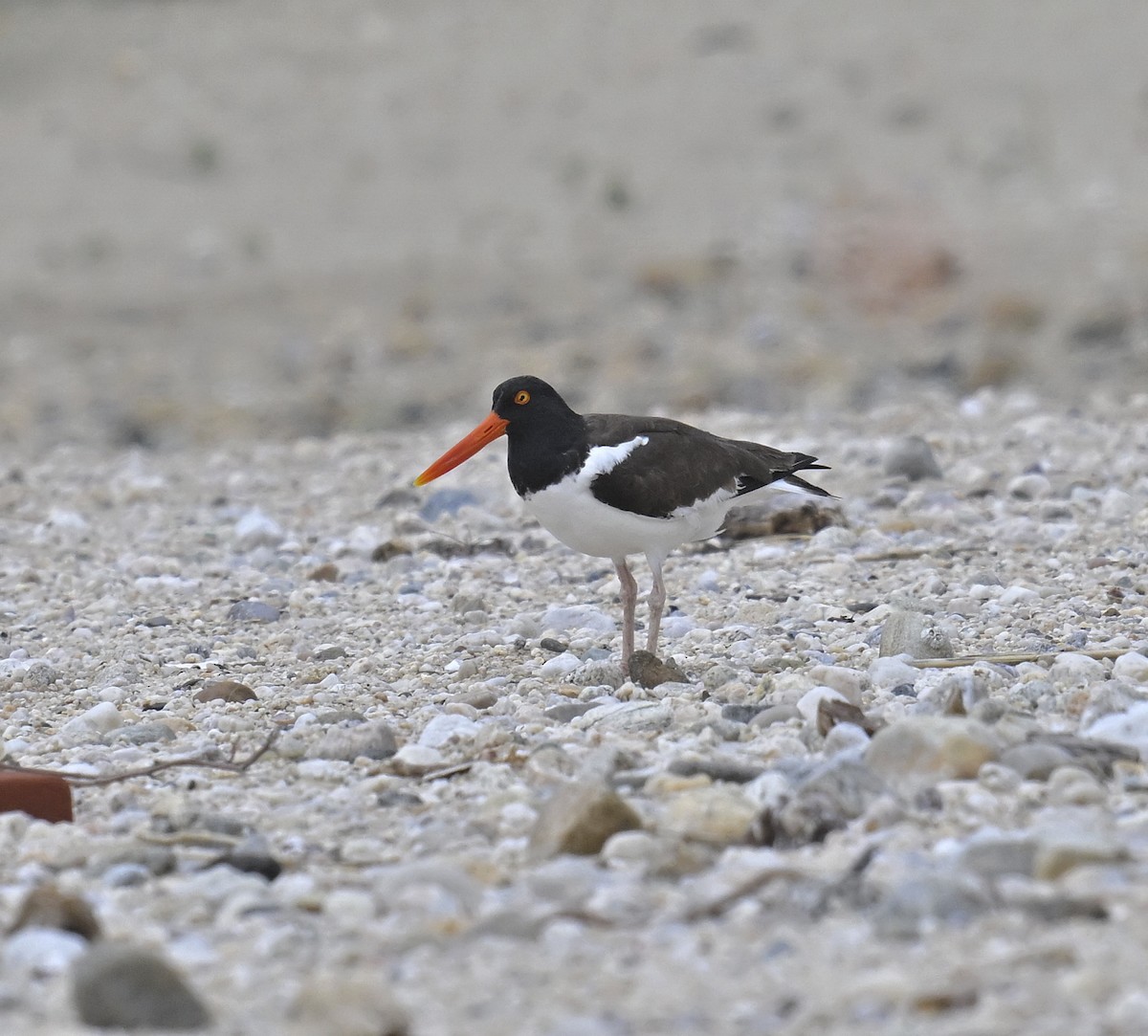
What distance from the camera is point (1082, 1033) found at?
266 centimetres

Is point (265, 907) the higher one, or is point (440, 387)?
point (440, 387)

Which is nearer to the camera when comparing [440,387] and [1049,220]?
[440,387]

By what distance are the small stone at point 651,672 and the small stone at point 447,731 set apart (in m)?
0.62

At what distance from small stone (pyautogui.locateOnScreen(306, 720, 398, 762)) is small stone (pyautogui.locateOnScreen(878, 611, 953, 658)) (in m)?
1.61

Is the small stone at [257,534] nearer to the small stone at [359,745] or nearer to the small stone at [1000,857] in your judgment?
the small stone at [359,745]

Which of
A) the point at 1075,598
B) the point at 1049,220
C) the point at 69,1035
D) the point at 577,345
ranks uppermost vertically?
the point at 1049,220

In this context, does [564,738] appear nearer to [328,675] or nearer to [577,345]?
[328,675]

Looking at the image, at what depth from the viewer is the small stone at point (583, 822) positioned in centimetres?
364

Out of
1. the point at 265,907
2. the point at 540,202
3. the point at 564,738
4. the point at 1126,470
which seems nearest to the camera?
the point at 265,907

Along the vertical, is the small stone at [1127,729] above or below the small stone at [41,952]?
above

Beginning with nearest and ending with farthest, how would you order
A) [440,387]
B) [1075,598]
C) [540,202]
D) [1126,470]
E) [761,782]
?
1. [761,782]
2. [1075,598]
3. [1126,470]
4. [440,387]
5. [540,202]

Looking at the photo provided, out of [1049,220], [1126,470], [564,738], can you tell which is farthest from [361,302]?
[564,738]

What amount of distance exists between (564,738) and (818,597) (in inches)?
78.9

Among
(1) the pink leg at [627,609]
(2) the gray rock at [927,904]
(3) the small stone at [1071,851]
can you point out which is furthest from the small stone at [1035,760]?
(1) the pink leg at [627,609]
